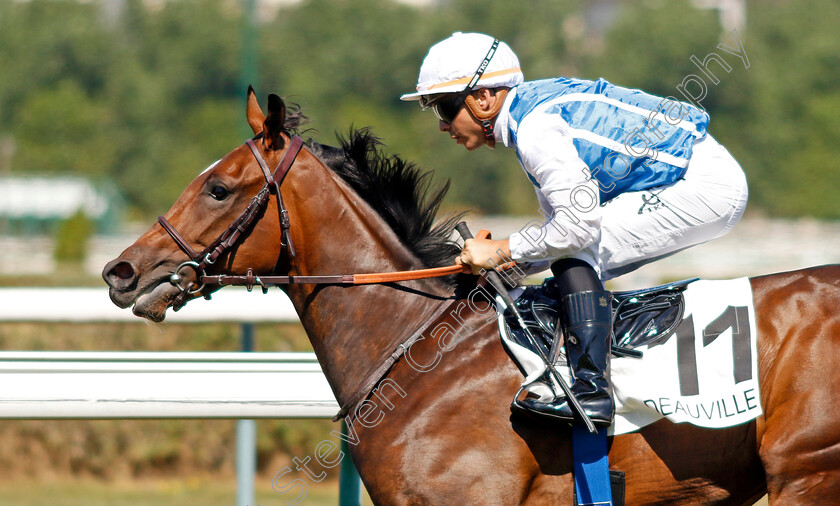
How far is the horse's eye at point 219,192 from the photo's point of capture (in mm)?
3121

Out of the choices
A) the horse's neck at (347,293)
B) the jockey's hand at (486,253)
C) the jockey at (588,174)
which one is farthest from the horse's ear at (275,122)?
the jockey's hand at (486,253)

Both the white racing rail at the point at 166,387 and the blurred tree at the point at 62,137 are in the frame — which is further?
the blurred tree at the point at 62,137

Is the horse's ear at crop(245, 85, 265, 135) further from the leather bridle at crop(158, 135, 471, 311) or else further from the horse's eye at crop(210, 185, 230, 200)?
the horse's eye at crop(210, 185, 230, 200)

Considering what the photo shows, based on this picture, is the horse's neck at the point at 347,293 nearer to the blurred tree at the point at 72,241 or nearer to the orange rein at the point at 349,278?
the orange rein at the point at 349,278

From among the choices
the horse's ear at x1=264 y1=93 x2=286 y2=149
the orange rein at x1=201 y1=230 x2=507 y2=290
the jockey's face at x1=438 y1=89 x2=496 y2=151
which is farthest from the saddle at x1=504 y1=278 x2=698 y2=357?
the horse's ear at x1=264 y1=93 x2=286 y2=149

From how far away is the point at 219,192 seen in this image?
3123 millimetres

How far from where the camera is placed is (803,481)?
9.12ft

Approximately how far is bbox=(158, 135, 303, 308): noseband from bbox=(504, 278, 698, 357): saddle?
820 millimetres

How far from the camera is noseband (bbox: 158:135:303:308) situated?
10.2 feet

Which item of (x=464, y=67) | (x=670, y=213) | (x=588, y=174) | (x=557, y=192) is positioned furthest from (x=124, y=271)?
(x=670, y=213)

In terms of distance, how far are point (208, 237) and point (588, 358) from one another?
4.28 feet

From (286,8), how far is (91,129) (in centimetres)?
2172

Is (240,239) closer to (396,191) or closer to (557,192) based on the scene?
(396,191)

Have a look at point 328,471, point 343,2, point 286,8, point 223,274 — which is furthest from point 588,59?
point 223,274
